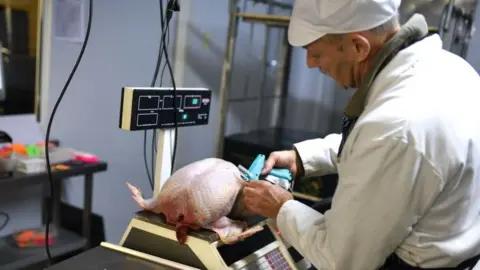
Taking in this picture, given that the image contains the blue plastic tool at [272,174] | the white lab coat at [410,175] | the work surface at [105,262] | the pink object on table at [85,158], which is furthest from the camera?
the pink object on table at [85,158]

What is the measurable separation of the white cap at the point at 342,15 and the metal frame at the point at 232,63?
1.39 metres

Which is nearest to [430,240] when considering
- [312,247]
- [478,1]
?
[312,247]

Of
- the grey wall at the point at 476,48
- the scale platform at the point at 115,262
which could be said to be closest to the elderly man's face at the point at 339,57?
the scale platform at the point at 115,262

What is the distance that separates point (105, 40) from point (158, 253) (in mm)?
1769

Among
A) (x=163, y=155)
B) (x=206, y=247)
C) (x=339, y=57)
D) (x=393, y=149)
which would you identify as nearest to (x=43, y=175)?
(x=163, y=155)

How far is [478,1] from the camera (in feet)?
7.54

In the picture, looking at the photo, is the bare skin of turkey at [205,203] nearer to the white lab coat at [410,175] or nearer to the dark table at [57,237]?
the white lab coat at [410,175]

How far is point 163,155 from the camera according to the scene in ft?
4.67

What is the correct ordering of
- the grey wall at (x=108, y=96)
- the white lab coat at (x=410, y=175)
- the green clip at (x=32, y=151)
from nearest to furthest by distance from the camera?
1. the white lab coat at (x=410, y=175)
2. the green clip at (x=32, y=151)
3. the grey wall at (x=108, y=96)

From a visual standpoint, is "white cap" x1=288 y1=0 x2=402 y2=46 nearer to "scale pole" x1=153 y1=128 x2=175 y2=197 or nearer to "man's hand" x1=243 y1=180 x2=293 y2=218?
"man's hand" x1=243 y1=180 x2=293 y2=218

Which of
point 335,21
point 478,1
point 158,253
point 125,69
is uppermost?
point 478,1

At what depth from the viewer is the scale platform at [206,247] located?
1.15 metres

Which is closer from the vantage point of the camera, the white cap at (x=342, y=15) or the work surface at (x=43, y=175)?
the white cap at (x=342, y=15)

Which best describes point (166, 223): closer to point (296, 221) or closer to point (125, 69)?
point (296, 221)
